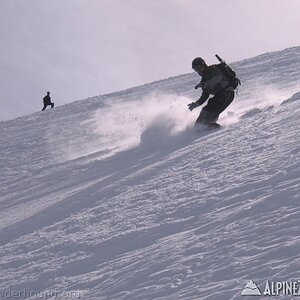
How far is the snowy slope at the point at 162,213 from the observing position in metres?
5.03

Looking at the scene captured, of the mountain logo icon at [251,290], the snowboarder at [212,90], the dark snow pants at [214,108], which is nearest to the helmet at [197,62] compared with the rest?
the snowboarder at [212,90]

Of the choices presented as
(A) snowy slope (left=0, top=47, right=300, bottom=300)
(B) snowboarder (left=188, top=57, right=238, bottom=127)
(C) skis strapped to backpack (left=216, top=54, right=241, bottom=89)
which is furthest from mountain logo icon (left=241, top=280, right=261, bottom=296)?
(C) skis strapped to backpack (left=216, top=54, right=241, bottom=89)

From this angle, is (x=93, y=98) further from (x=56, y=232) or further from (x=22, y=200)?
(x=56, y=232)

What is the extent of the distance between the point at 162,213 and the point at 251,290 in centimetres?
249

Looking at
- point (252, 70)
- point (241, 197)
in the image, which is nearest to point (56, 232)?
point (241, 197)

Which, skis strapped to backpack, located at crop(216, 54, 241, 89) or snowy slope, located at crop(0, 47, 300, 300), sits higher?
skis strapped to backpack, located at crop(216, 54, 241, 89)

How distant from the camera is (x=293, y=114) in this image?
10.5 meters

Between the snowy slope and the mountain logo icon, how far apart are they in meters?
0.07

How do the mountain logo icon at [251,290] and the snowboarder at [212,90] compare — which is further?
the snowboarder at [212,90]

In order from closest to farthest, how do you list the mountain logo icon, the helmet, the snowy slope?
the mountain logo icon → the snowy slope → the helmet

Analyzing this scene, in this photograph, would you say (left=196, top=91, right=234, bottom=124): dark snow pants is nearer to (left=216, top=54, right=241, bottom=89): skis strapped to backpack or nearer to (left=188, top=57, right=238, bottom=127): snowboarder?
(left=188, top=57, right=238, bottom=127): snowboarder

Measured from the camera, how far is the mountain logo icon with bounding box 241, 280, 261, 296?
4274mm

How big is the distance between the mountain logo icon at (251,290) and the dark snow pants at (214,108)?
24.5 feet

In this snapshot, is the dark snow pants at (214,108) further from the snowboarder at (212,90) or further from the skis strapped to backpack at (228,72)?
the skis strapped to backpack at (228,72)
